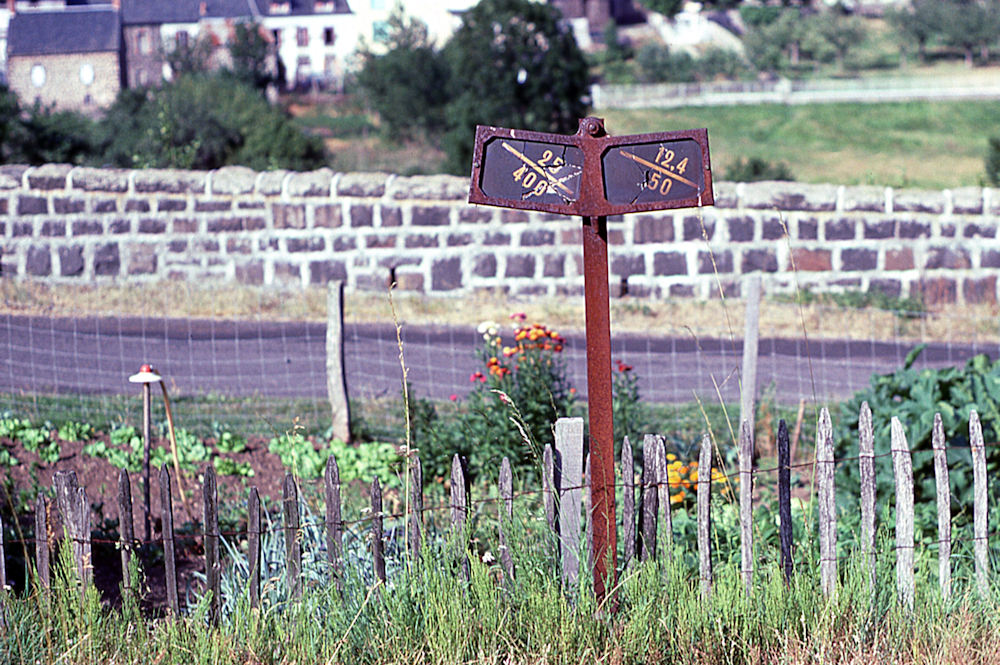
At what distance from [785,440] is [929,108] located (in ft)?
152

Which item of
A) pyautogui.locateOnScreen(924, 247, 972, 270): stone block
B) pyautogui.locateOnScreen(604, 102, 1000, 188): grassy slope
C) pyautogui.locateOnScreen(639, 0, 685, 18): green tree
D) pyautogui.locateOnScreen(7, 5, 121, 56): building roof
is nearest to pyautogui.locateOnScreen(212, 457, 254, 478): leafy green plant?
pyautogui.locateOnScreen(924, 247, 972, 270): stone block

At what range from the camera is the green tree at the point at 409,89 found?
3591 cm

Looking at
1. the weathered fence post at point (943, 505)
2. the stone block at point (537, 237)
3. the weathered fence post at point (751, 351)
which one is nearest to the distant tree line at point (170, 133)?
the stone block at point (537, 237)

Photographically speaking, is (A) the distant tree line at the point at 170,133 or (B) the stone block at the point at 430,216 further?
(A) the distant tree line at the point at 170,133

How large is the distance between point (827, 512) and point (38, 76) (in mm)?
68197

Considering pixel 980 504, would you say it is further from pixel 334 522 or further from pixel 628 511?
pixel 334 522

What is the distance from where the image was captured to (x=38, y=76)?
64.4m

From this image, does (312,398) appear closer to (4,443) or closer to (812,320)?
(4,443)

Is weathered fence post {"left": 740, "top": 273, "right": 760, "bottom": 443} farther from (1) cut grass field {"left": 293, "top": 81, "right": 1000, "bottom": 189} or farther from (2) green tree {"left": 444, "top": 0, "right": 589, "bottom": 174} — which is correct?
(1) cut grass field {"left": 293, "top": 81, "right": 1000, "bottom": 189}

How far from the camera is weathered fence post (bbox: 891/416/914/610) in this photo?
3.94m

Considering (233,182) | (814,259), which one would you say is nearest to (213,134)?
(233,182)

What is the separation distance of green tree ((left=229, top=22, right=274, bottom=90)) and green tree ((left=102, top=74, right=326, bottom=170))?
96.3ft

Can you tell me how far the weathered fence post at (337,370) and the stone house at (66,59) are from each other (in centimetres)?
6063

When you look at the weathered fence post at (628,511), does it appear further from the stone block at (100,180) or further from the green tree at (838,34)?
the green tree at (838,34)
